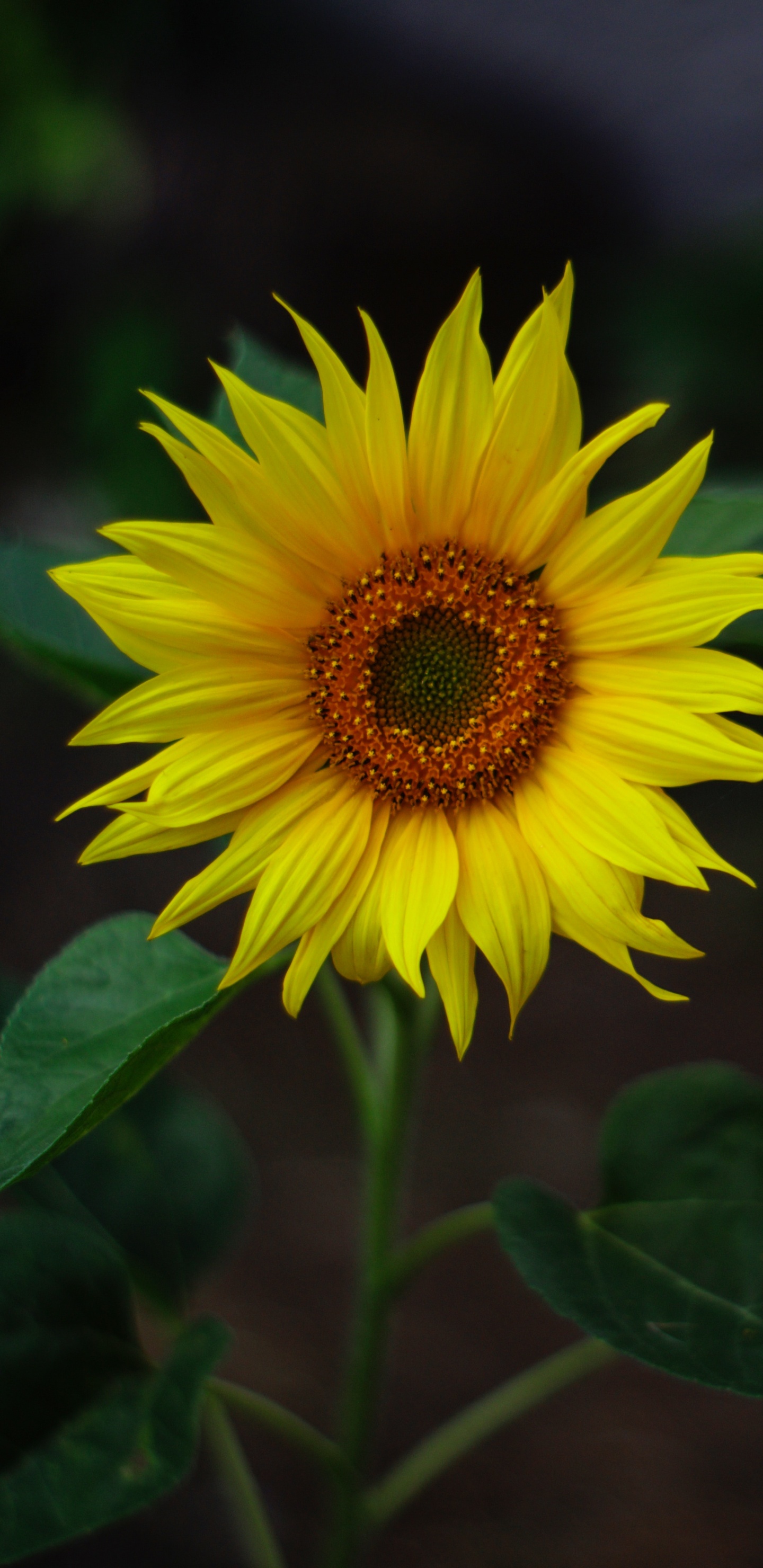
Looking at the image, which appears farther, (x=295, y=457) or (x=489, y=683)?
Answer: (x=489, y=683)

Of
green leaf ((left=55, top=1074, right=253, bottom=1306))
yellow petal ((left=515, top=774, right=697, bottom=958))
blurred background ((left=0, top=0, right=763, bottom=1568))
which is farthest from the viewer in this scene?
blurred background ((left=0, top=0, right=763, bottom=1568))

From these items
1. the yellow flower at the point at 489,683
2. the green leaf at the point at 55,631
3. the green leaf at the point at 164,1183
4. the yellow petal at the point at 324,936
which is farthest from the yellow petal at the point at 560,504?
the green leaf at the point at 164,1183

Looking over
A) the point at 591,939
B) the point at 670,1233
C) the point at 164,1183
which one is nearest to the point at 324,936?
the point at 591,939

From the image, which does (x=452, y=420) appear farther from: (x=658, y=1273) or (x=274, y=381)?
(x=658, y=1273)

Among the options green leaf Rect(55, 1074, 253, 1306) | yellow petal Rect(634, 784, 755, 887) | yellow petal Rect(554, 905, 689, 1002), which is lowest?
green leaf Rect(55, 1074, 253, 1306)

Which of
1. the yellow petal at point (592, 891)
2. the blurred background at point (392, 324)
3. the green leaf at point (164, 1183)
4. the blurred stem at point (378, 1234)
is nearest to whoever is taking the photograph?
the yellow petal at point (592, 891)

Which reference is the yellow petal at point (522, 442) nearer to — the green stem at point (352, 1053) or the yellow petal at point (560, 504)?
the yellow petal at point (560, 504)

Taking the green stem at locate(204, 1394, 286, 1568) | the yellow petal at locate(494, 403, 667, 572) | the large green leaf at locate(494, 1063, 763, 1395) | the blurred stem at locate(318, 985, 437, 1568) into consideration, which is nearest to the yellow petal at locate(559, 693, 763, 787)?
the yellow petal at locate(494, 403, 667, 572)

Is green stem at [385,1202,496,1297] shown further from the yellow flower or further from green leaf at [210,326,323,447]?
green leaf at [210,326,323,447]
